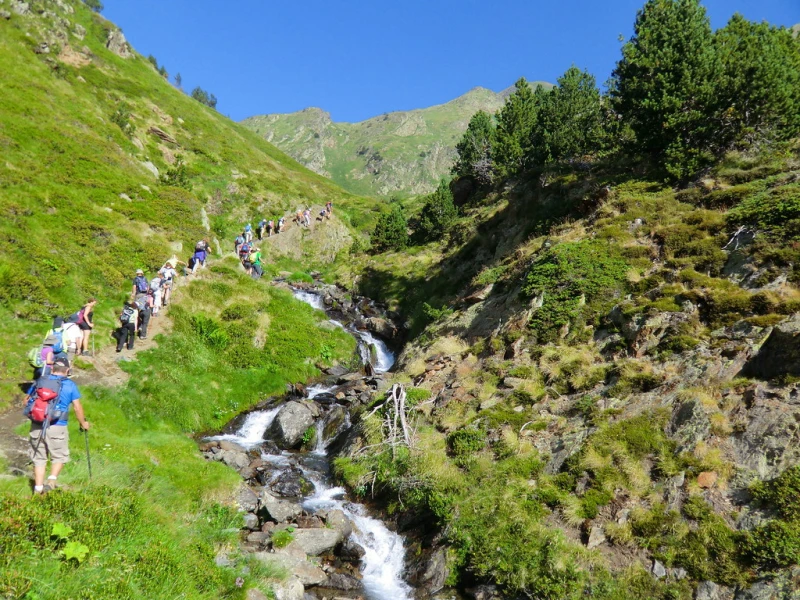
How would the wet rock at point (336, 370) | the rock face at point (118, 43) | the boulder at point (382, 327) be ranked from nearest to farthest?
1. the wet rock at point (336, 370)
2. the boulder at point (382, 327)
3. the rock face at point (118, 43)

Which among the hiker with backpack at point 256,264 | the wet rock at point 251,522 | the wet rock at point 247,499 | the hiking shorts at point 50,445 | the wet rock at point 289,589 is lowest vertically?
the wet rock at point 289,589

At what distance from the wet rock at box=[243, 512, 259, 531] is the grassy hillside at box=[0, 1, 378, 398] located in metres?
8.99

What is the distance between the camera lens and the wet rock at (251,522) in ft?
42.0

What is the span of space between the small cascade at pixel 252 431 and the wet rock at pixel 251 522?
6.11 meters

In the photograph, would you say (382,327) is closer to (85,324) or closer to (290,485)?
(290,485)

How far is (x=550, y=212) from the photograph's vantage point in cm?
2852

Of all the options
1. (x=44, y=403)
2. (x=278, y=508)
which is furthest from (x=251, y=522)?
(x=44, y=403)

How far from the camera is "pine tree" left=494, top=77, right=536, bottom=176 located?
4166 centimetres

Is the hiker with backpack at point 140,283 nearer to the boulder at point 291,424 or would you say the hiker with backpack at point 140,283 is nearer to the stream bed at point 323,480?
the stream bed at point 323,480

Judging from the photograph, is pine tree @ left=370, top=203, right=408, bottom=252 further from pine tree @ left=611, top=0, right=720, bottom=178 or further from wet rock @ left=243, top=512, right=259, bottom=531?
wet rock @ left=243, top=512, right=259, bottom=531

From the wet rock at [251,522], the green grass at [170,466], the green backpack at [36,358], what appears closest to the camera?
the green grass at [170,466]

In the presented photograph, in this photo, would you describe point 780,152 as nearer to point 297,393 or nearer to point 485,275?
point 485,275

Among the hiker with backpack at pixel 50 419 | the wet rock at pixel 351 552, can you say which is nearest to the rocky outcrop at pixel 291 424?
the wet rock at pixel 351 552

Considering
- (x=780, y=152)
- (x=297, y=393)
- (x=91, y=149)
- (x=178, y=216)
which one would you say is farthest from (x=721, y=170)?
(x=91, y=149)
